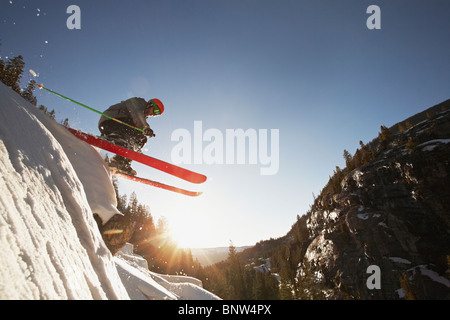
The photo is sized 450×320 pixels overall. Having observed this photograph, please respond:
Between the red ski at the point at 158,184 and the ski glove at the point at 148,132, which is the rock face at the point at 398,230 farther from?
the ski glove at the point at 148,132

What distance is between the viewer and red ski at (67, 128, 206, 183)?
550 centimetres

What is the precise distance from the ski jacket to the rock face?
4232 centimetres

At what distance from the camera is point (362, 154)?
54.3 metres

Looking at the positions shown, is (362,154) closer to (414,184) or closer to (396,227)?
(414,184)

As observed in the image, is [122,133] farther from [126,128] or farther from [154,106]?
[154,106]

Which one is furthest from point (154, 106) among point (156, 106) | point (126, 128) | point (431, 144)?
point (431, 144)

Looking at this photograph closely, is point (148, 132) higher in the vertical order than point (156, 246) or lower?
higher

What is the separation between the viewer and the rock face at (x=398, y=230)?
35719 millimetres

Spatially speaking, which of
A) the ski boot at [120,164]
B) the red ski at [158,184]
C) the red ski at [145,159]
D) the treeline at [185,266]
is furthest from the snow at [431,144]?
the ski boot at [120,164]

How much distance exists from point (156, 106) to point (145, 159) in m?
1.84

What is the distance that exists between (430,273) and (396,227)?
26.6ft

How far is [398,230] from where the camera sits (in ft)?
130

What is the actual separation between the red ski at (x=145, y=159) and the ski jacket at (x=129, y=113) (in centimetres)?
88
